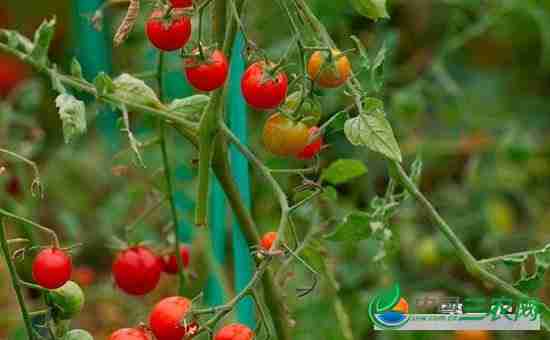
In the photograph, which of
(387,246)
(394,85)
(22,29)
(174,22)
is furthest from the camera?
(22,29)

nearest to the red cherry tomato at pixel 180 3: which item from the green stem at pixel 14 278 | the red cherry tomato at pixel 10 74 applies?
the green stem at pixel 14 278

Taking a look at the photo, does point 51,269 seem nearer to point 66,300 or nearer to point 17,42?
point 66,300

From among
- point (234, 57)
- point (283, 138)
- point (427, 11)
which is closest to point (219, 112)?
point (283, 138)

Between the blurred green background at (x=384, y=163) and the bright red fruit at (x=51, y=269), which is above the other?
the bright red fruit at (x=51, y=269)

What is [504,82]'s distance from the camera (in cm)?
236

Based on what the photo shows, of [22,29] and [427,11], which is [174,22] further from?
[22,29]

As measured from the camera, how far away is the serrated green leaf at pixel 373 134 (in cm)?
73

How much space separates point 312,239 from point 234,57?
21cm

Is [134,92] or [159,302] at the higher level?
[134,92]
